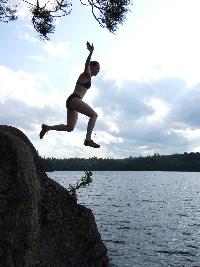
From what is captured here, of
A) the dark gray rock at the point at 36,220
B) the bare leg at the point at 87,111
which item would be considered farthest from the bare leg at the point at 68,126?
the dark gray rock at the point at 36,220

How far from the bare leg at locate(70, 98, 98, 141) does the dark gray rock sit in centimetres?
162

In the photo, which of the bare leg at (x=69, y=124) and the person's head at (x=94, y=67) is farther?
the bare leg at (x=69, y=124)

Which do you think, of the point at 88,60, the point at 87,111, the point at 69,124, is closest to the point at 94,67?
the point at 88,60

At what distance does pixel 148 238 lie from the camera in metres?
31.8

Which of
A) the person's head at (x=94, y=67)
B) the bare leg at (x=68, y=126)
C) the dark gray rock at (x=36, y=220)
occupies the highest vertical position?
the person's head at (x=94, y=67)

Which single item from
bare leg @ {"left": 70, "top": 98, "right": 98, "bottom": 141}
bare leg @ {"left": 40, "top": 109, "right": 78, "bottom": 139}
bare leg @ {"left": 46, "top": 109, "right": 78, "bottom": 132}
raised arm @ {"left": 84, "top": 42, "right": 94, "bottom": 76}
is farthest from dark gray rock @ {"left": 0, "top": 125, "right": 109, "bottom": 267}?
raised arm @ {"left": 84, "top": 42, "right": 94, "bottom": 76}

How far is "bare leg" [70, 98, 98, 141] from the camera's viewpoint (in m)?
9.90

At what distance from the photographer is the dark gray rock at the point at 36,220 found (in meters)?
7.82

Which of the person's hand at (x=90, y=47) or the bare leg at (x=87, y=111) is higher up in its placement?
the person's hand at (x=90, y=47)

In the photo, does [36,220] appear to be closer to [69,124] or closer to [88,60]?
[69,124]

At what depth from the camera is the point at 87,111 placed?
10.1 metres

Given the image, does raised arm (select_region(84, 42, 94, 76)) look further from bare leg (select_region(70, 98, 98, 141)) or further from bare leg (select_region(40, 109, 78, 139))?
bare leg (select_region(40, 109, 78, 139))

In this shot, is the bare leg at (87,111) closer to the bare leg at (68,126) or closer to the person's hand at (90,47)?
the bare leg at (68,126)

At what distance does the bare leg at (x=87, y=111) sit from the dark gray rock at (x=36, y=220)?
1.62m
